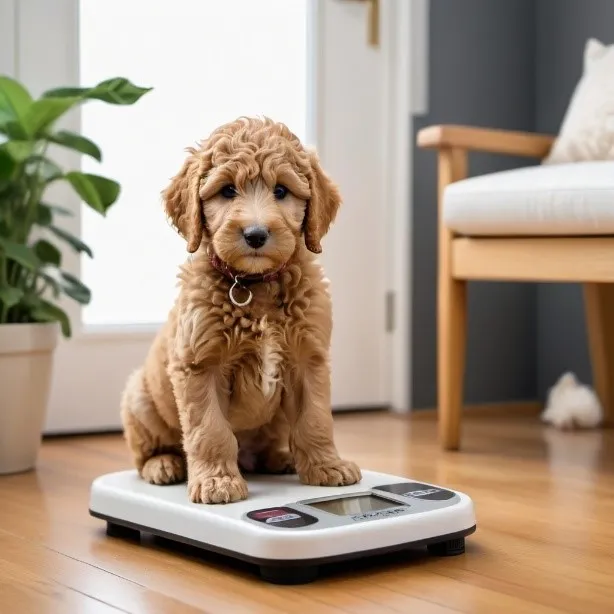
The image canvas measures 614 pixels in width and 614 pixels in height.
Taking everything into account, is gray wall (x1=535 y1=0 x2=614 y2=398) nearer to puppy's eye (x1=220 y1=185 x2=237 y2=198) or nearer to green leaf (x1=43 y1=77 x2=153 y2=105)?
green leaf (x1=43 y1=77 x2=153 y2=105)

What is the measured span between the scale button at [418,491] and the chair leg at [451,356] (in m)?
0.88

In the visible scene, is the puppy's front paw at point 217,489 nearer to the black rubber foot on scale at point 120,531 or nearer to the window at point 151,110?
the black rubber foot on scale at point 120,531

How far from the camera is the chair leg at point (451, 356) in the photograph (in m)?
2.50

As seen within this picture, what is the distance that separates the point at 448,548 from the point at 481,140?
4.24 feet

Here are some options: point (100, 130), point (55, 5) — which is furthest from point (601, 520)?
point (55, 5)

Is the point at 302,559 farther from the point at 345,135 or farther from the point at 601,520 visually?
the point at 345,135

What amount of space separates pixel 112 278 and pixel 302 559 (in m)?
1.50

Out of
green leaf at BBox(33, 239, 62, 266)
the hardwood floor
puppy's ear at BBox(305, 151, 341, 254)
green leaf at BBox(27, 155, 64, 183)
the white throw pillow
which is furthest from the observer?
the white throw pillow

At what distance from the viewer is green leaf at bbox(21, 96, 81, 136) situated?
212 cm

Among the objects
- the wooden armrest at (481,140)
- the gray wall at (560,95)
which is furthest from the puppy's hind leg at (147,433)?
the gray wall at (560,95)

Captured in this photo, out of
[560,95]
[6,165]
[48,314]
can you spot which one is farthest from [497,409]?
[6,165]

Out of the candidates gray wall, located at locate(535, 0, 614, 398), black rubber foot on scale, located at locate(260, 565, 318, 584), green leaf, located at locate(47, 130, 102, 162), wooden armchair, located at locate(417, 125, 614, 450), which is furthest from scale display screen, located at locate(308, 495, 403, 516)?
gray wall, located at locate(535, 0, 614, 398)

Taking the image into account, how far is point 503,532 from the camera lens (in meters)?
1.66

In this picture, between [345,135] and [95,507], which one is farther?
[345,135]
